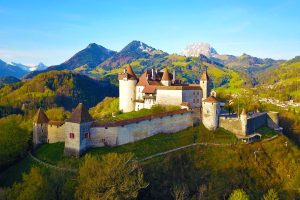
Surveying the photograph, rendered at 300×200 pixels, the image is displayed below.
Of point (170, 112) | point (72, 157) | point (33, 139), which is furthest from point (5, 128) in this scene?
point (170, 112)

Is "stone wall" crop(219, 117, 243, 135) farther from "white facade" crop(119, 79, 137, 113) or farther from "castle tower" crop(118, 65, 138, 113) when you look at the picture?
"castle tower" crop(118, 65, 138, 113)

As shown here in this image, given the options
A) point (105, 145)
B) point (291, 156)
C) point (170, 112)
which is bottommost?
point (291, 156)

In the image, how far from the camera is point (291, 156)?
69812 mm

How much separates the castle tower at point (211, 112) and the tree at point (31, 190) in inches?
1615

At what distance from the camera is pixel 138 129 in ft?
210

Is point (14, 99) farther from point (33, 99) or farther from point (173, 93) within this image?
point (173, 93)

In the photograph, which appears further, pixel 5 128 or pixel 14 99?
pixel 14 99

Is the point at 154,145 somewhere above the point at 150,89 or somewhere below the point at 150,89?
below

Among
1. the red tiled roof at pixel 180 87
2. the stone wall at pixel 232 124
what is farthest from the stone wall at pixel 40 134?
the stone wall at pixel 232 124

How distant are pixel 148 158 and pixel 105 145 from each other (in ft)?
27.5

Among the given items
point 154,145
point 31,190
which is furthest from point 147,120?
point 31,190

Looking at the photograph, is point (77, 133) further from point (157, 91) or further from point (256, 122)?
point (256, 122)

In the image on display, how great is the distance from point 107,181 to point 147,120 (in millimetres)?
24897

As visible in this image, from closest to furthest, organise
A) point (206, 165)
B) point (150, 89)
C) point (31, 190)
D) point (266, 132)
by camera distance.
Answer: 1. point (31, 190)
2. point (206, 165)
3. point (266, 132)
4. point (150, 89)
